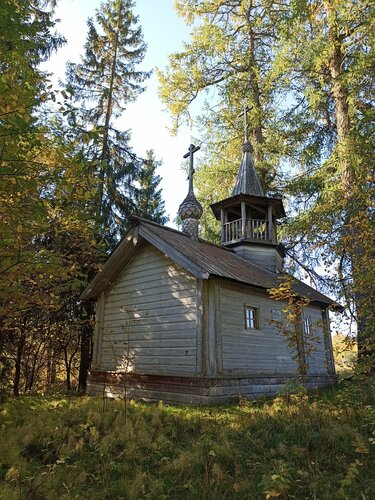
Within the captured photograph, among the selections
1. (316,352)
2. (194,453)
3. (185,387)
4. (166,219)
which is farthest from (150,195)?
(194,453)

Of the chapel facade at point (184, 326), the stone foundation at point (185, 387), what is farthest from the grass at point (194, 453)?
the chapel facade at point (184, 326)

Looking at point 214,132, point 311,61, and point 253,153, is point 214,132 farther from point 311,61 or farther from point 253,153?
point 311,61

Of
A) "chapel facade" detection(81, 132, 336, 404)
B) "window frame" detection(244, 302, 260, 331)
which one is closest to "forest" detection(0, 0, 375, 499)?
"chapel facade" detection(81, 132, 336, 404)

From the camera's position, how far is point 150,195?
2650 centimetres

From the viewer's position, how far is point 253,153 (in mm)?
20828

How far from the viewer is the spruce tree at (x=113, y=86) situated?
17562 millimetres

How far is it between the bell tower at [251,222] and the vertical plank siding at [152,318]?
5.48 m

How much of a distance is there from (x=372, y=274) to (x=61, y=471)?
5.31 meters

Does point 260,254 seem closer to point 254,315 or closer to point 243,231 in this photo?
point 243,231

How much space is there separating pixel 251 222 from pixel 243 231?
108cm

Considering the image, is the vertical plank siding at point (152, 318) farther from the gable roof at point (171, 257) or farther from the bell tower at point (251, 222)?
the bell tower at point (251, 222)

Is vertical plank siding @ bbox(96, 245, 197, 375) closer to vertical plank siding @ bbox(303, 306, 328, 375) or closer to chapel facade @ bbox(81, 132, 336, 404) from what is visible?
chapel facade @ bbox(81, 132, 336, 404)

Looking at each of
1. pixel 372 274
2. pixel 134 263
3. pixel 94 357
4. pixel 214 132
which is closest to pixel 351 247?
pixel 372 274

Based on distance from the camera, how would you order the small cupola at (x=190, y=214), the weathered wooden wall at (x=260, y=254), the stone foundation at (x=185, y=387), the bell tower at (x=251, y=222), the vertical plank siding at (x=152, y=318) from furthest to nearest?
the bell tower at (x=251, y=222)
the weathered wooden wall at (x=260, y=254)
the small cupola at (x=190, y=214)
the vertical plank siding at (x=152, y=318)
the stone foundation at (x=185, y=387)
